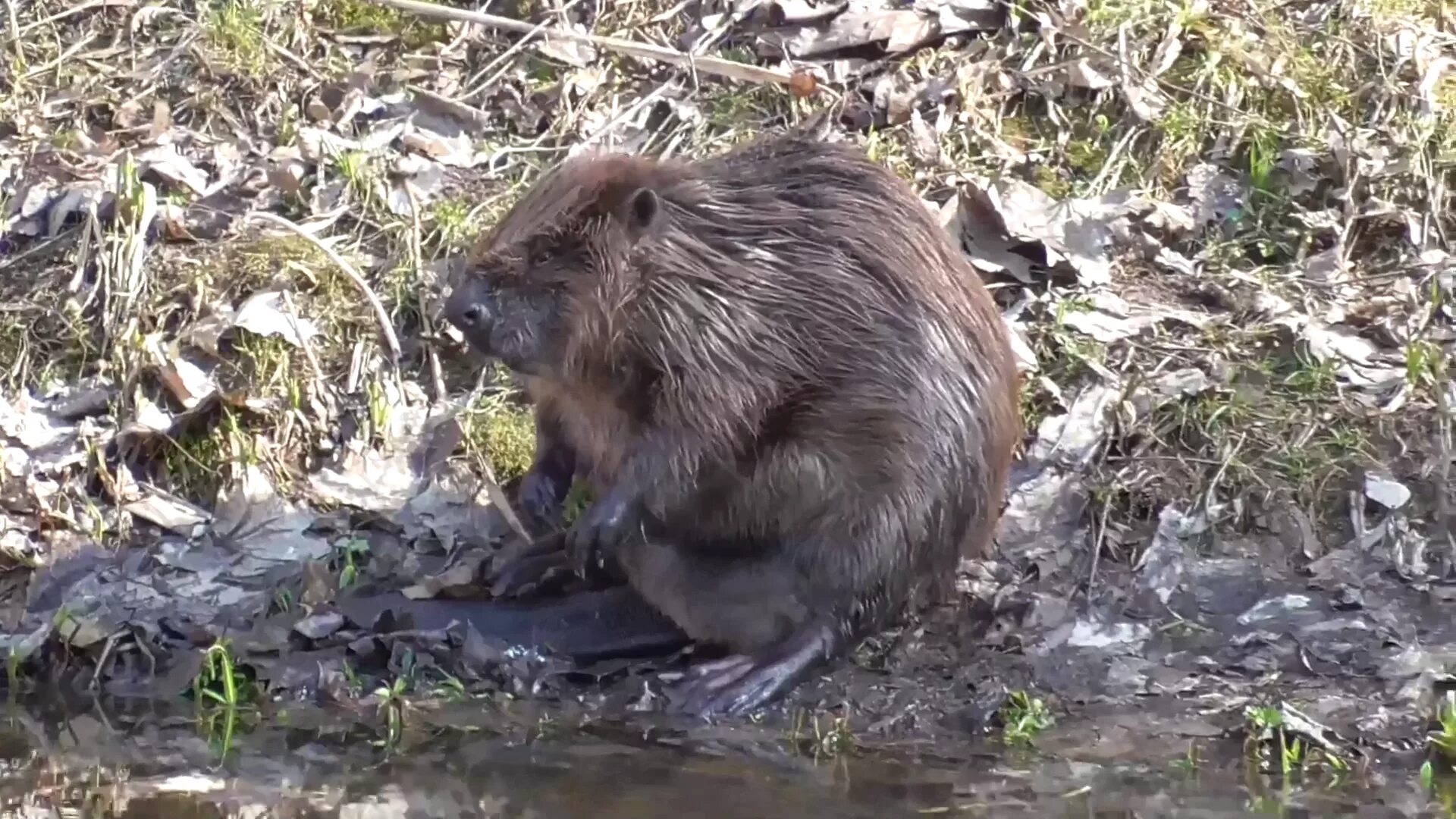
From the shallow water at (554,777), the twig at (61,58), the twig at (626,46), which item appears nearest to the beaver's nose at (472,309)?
the shallow water at (554,777)

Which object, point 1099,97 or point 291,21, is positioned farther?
point 291,21

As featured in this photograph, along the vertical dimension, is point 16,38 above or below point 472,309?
above

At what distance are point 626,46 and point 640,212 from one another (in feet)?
4.75

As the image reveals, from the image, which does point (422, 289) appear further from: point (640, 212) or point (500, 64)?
point (640, 212)

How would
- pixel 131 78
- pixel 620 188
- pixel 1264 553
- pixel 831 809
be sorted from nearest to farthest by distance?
pixel 831 809 < pixel 620 188 < pixel 1264 553 < pixel 131 78

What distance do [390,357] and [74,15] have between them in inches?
59.3

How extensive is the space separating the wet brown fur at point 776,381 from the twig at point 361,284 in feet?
2.58

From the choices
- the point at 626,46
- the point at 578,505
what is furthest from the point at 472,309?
the point at 626,46

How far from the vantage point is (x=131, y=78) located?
14.6 feet

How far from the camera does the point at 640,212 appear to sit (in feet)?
9.64

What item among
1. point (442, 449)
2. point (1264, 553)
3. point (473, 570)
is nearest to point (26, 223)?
point (442, 449)

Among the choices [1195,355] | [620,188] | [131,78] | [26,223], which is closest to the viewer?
[620,188]

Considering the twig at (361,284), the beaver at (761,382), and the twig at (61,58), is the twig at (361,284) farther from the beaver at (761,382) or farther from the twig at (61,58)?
the twig at (61,58)

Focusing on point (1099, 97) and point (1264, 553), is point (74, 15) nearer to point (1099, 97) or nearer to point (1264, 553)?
point (1099, 97)
